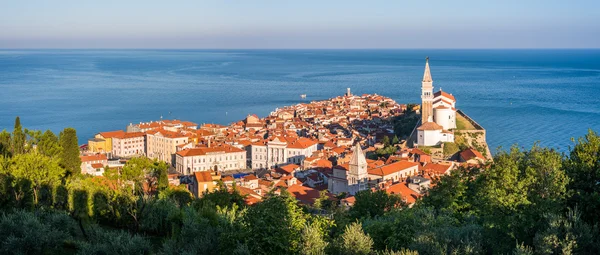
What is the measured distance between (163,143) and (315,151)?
1224 cm

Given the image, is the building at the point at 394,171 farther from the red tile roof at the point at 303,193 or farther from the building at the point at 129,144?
the building at the point at 129,144

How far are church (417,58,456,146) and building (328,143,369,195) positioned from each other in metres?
9.27

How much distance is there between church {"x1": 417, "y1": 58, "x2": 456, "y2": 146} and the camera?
112ft

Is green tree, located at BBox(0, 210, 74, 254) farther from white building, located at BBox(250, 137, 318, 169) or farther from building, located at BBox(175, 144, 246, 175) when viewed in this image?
white building, located at BBox(250, 137, 318, 169)

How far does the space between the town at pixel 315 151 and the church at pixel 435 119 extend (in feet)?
0.20

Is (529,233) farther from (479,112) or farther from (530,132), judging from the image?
(479,112)

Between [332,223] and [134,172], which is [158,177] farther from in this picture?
[332,223]

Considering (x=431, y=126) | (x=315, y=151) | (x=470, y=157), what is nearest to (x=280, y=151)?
(x=315, y=151)

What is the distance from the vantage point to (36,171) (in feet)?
50.4

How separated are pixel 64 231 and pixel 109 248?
110 inches

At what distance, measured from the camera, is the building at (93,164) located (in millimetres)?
32309

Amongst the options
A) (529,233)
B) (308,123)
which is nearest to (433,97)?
(308,123)

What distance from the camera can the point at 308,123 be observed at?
52438 millimetres

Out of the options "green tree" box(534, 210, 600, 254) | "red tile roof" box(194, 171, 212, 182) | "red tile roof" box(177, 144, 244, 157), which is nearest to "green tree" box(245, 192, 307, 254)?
"green tree" box(534, 210, 600, 254)
